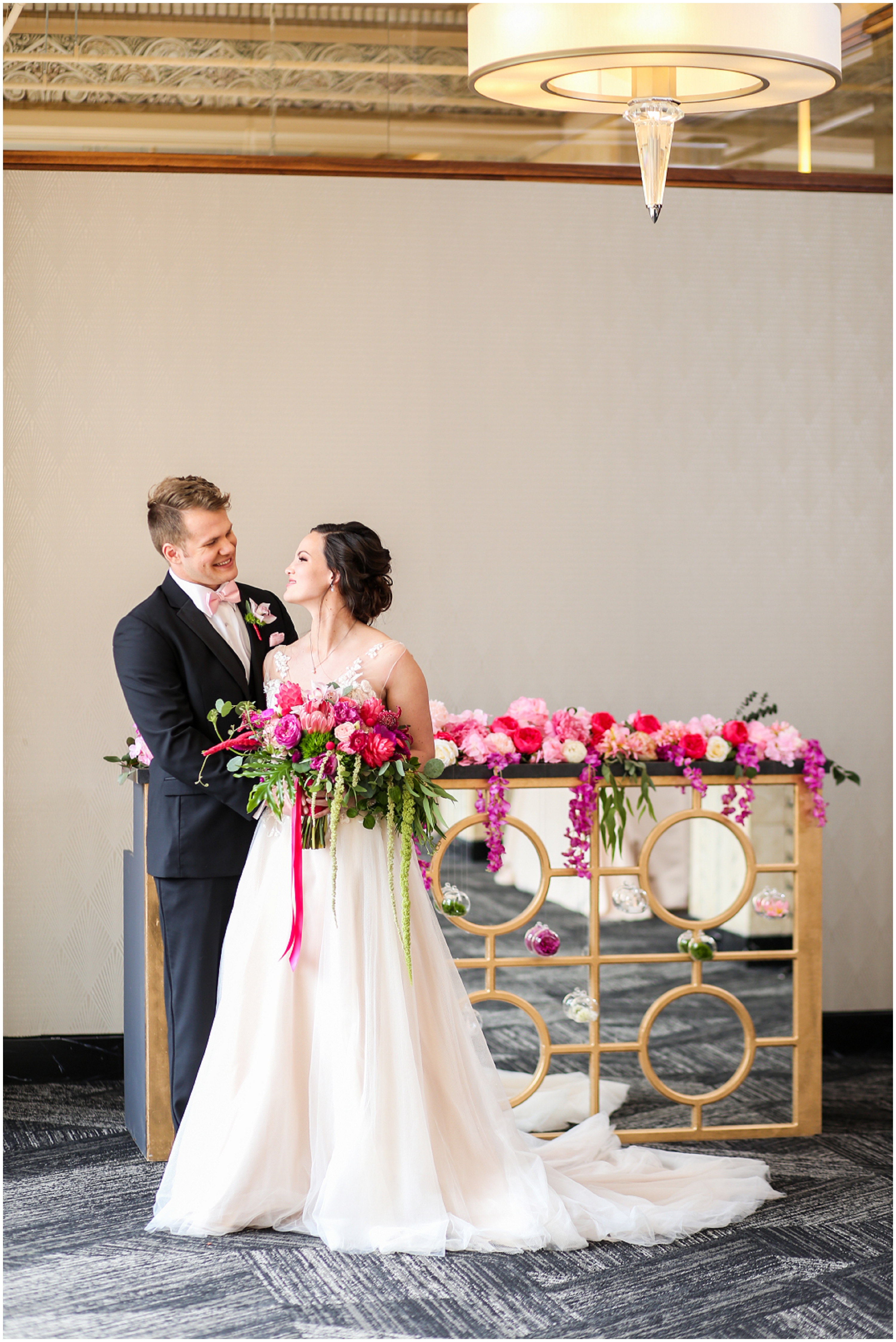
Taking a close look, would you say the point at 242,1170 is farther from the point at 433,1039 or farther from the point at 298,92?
the point at 298,92

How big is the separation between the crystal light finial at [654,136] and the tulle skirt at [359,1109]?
5.33ft

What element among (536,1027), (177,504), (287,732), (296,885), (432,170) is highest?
(432,170)

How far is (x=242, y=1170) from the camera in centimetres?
335

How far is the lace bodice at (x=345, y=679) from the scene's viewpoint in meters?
3.47

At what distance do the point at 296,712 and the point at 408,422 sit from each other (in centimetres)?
195

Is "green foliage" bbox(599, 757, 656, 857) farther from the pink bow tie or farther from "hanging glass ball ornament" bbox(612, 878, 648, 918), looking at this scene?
the pink bow tie

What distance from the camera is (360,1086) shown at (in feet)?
10.9

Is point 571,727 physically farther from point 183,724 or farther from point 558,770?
point 183,724

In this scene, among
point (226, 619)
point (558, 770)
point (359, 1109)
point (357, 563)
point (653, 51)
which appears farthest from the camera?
point (558, 770)

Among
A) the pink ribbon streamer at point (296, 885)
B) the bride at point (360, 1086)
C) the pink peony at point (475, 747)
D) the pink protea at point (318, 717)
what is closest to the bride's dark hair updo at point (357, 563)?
the bride at point (360, 1086)

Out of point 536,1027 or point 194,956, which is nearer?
point 194,956

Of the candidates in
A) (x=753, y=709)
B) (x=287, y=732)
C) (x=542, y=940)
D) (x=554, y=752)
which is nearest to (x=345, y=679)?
(x=287, y=732)

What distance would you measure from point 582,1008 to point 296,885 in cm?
115

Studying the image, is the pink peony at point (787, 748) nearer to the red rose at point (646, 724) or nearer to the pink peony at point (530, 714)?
the red rose at point (646, 724)
